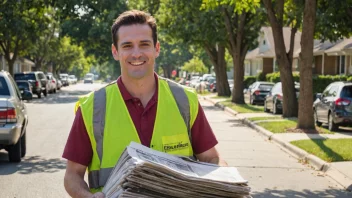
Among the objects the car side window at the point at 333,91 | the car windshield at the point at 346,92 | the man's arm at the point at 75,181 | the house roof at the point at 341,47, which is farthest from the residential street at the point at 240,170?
the house roof at the point at 341,47

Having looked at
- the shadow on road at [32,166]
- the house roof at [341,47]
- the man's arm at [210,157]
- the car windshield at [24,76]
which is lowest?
Result: the shadow on road at [32,166]

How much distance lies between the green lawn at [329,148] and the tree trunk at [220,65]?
28123mm

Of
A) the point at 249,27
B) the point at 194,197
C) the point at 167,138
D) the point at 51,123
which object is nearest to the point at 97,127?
the point at 167,138

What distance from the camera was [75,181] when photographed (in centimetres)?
309

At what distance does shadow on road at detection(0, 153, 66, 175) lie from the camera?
1084 centimetres

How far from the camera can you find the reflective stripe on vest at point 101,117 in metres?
3.07

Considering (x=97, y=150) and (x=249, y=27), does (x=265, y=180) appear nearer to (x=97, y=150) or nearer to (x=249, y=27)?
(x=97, y=150)

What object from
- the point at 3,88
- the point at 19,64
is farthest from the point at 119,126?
the point at 19,64

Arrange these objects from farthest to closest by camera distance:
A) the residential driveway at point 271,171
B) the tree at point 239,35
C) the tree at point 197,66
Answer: the tree at point 197,66, the tree at point 239,35, the residential driveway at point 271,171

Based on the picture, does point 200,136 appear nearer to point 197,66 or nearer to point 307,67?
point 307,67

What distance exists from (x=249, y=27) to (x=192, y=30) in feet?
10.9

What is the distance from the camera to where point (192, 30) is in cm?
3609

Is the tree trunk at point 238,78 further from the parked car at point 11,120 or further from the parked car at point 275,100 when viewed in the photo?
the parked car at point 11,120

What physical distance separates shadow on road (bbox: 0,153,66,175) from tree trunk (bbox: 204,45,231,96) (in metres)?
31.6
